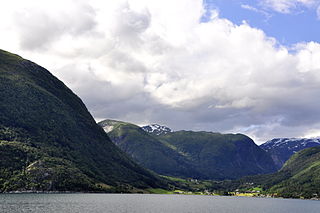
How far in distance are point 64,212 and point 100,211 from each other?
21.2 metres

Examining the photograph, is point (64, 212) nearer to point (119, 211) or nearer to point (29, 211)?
point (29, 211)

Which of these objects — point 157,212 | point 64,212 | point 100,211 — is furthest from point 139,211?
point 64,212

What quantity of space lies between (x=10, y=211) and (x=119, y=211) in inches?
2186

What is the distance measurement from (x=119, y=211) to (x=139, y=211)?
42.2 feet

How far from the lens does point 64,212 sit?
6693 inches

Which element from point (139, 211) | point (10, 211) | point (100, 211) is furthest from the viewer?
point (139, 211)

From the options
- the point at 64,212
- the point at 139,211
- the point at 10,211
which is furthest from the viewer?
the point at 139,211

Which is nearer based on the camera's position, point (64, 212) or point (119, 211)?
point (64, 212)

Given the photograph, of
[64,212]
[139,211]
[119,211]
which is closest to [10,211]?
[64,212]

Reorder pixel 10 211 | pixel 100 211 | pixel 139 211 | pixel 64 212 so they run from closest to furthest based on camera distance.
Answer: pixel 10 211 < pixel 64 212 < pixel 100 211 < pixel 139 211

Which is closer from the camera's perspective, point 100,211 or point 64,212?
point 64,212

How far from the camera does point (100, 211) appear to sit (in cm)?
18462

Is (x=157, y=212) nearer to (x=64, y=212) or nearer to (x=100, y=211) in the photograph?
(x=100, y=211)

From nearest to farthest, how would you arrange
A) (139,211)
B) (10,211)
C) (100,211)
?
(10,211) → (100,211) → (139,211)
